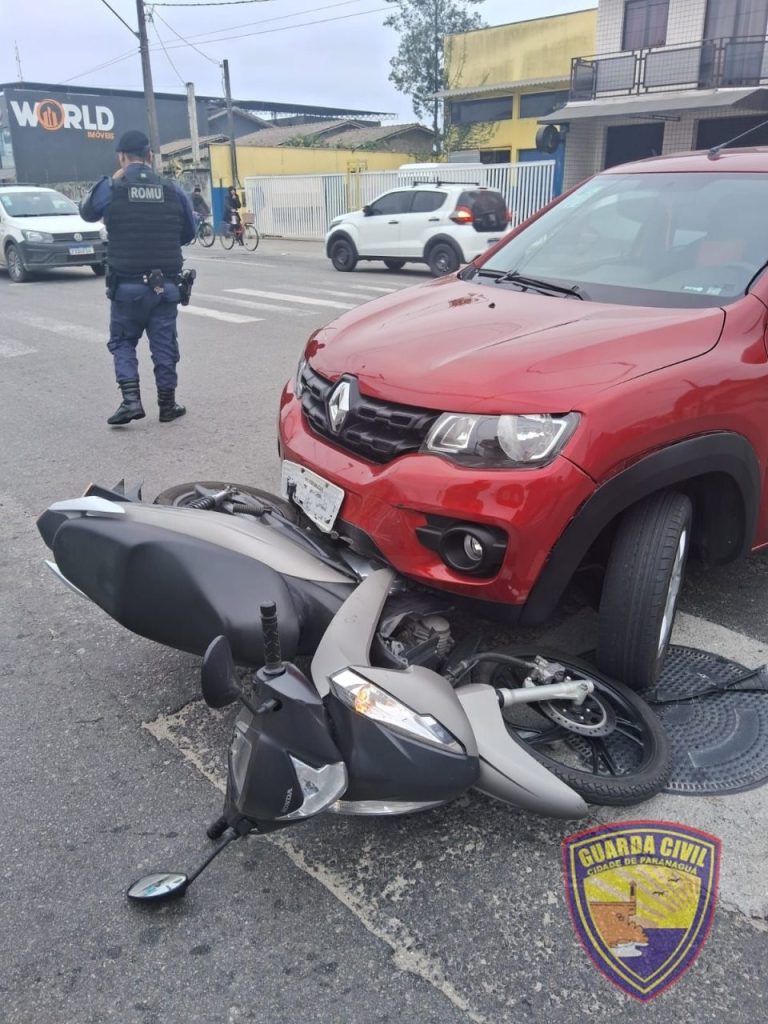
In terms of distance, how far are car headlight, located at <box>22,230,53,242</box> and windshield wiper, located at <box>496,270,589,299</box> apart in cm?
1329

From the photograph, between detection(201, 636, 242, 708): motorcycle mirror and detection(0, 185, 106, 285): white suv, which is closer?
detection(201, 636, 242, 708): motorcycle mirror

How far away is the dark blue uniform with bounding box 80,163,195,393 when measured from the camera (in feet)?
19.7

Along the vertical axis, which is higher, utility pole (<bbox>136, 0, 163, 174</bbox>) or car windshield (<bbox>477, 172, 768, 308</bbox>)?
utility pole (<bbox>136, 0, 163, 174</bbox>)

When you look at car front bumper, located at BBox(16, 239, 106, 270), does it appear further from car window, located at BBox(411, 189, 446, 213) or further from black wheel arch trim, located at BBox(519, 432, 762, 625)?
black wheel arch trim, located at BBox(519, 432, 762, 625)

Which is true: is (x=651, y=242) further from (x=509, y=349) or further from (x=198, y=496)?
(x=198, y=496)

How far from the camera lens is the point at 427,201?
16.2 m

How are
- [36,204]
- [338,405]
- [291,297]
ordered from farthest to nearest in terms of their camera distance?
[36,204] < [291,297] < [338,405]

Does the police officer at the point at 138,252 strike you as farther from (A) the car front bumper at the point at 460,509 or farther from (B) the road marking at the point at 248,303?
(B) the road marking at the point at 248,303

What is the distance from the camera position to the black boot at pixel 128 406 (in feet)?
20.9

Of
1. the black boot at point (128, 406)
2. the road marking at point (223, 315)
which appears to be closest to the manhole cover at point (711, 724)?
the black boot at point (128, 406)

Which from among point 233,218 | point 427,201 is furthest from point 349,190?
point 427,201

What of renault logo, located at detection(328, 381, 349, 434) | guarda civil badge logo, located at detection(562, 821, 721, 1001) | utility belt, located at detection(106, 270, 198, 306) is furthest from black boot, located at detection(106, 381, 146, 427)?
guarda civil badge logo, located at detection(562, 821, 721, 1001)

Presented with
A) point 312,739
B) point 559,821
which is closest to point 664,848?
point 559,821

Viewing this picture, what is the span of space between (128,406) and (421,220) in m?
11.1
